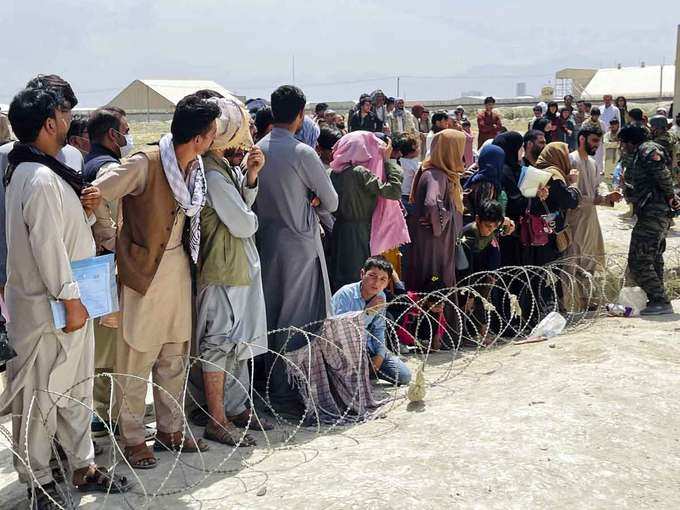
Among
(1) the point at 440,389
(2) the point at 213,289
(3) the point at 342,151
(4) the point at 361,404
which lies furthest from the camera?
(3) the point at 342,151

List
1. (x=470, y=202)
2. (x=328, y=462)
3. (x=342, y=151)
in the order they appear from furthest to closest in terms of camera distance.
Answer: (x=470, y=202) < (x=342, y=151) < (x=328, y=462)

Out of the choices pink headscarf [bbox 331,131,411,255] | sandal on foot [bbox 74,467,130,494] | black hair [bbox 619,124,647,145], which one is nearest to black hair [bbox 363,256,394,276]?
pink headscarf [bbox 331,131,411,255]

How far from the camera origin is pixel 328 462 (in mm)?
4324

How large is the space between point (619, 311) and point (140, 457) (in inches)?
194

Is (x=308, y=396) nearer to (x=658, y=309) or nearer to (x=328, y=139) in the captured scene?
(x=328, y=139)

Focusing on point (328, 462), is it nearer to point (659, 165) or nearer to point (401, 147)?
point (401, 147)

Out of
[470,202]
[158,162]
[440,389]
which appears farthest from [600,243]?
[158,162]

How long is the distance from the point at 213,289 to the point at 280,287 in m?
0.80

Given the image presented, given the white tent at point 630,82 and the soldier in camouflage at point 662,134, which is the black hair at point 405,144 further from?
the white tent at point 630,82

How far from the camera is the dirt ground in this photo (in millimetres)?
3867

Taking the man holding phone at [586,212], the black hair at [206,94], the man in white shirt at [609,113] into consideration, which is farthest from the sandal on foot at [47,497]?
the man in white shirt at [609,113]

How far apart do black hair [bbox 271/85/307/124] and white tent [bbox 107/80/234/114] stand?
90.6 feet

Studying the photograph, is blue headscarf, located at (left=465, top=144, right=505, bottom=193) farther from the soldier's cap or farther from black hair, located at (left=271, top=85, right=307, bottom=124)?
the soldier's cap

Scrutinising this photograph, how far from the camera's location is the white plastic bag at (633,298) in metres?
7.90
